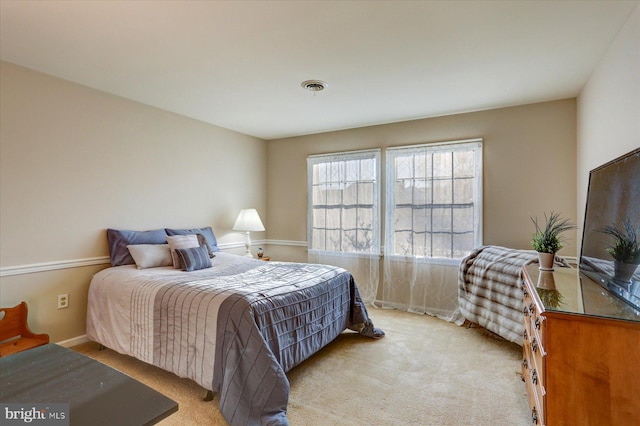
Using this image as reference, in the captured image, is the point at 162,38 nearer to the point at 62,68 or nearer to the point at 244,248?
the point at 62,68

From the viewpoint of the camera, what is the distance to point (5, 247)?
254 cm

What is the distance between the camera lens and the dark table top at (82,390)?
72 centimetres

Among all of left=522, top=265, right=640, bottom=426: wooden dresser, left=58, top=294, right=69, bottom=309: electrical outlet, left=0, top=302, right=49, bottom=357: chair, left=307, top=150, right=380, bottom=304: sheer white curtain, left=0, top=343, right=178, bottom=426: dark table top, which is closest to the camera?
left=0, top=343, right=178, bottom=426: dark table top

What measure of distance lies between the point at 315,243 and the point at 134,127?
2.70m

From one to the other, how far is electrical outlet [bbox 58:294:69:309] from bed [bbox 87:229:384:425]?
0.20 m

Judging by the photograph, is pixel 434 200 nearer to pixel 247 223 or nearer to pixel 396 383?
pixel 396 383

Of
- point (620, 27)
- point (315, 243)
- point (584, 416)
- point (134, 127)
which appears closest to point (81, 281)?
point (134, 127)

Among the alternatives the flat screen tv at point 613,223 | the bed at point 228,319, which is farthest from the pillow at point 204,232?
the flat screen tv at point 613,223

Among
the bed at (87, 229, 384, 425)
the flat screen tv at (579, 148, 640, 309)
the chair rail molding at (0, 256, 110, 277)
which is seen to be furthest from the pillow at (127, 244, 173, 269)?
the flat screen tv at (579, 148, 640, 309)

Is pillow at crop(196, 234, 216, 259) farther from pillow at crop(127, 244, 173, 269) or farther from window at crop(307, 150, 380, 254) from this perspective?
window at crop(307, 150, 380, 254)

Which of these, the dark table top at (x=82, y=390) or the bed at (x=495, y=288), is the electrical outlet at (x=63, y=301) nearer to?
the dark table top at (x=82, y=390)

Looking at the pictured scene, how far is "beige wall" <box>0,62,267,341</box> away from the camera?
2.59m

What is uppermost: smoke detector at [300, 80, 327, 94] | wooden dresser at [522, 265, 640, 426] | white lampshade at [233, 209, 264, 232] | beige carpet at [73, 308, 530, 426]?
smoke detector at [300, 80, 327, 94]

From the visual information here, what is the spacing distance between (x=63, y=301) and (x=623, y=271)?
158 inches
